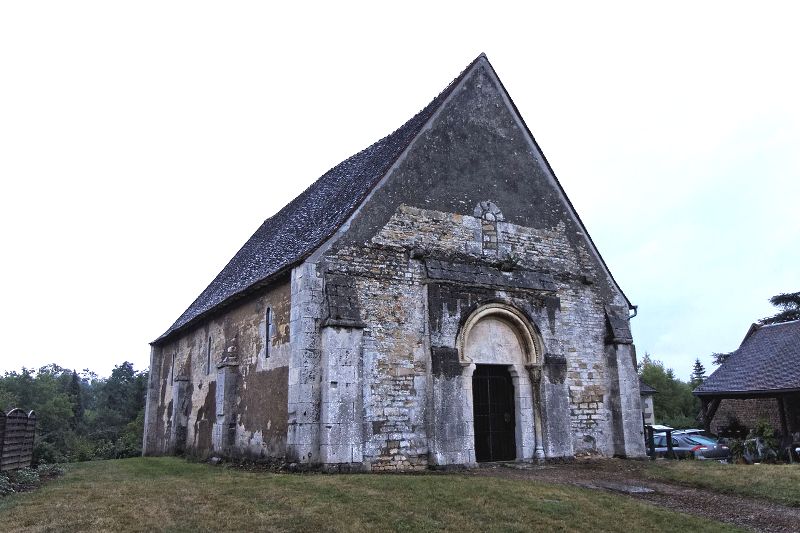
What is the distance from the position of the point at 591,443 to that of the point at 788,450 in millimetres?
7701

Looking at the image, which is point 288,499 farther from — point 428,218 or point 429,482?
point 428,218

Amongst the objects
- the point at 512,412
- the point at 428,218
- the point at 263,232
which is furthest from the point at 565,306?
the point at 263,232

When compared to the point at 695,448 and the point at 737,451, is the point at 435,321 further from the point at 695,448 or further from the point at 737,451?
the point at 695,448

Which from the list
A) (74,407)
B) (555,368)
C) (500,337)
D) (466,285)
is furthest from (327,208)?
(74,407)

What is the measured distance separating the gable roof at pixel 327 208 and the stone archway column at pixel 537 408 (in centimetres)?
469

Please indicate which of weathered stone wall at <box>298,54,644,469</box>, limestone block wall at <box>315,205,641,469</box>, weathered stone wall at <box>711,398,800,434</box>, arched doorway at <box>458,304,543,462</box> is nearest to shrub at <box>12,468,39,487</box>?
weathered stone wall at <box>298,54,644,469</box>

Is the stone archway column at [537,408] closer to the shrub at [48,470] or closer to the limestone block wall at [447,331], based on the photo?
the limestone block wall at [447,331]

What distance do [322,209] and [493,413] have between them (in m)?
7.81

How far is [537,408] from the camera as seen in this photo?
16.7 meters

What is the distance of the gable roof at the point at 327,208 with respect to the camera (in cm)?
1584

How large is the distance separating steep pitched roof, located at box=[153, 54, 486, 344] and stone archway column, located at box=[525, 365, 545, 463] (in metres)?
6.63

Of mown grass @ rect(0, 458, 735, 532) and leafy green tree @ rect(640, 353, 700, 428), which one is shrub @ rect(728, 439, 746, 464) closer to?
mown grass @ rect(0, 458, 735, 532)

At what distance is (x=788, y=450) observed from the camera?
20047 millimetres

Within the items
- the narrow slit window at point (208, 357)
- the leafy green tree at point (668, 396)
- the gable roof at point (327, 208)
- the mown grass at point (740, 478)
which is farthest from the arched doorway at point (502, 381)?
the leafy green tree at point (668, 396)
